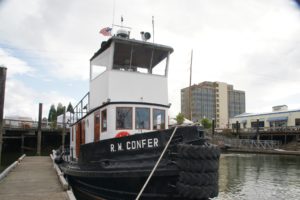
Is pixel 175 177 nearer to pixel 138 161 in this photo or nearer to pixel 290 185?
pixel 138 161

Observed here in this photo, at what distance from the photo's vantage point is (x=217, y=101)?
113625 millimetres

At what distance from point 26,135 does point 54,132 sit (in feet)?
10.6

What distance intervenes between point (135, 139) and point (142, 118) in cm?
192

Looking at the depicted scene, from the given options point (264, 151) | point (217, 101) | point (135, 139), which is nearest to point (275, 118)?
point (264, 151)

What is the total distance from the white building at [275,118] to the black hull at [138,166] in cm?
6156

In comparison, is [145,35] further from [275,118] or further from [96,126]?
[275,118]

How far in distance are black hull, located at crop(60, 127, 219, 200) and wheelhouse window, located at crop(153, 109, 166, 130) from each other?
72.9 inches

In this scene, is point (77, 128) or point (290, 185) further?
point (290, 185)

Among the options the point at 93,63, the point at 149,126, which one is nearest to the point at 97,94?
the point at 93,63

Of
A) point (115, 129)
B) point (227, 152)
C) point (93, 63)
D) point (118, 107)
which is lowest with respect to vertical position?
point (227, 152)

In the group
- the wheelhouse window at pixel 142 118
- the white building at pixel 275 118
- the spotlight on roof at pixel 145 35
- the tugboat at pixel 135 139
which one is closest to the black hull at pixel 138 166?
the tugboat at pixel 135 139

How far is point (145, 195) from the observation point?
23.1 ft

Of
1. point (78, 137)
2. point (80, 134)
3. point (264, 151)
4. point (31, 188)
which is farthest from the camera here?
point (264, 151)

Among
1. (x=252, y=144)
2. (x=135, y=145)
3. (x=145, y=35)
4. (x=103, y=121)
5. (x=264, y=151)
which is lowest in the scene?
(x=264, y=151)
